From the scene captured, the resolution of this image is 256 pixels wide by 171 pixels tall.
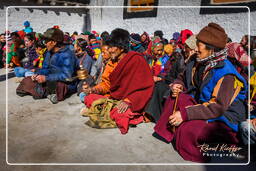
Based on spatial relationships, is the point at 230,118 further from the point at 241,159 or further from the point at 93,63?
the point at 93,63

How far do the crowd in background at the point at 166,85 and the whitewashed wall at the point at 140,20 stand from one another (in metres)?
2.02

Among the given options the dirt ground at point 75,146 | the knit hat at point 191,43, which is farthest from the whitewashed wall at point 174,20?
the dirt ground at point 75,146

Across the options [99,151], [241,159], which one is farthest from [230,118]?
[99,151]

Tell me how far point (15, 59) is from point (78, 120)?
6.66m

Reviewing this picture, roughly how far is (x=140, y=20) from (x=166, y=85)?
707 cm

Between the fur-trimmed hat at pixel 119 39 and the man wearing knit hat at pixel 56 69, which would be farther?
the man wearing knit hat at pixel 56 69

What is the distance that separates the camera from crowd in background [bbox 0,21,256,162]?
2.26 meters

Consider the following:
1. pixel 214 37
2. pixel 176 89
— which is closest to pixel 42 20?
pixel 176 89

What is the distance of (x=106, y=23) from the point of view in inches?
492

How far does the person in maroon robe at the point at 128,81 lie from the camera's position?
3.14 meters

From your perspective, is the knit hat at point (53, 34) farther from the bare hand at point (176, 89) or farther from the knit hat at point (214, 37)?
the knit hat at point (214, 37)

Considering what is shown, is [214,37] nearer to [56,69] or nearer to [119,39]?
[119,39]

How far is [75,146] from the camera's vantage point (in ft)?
8.97

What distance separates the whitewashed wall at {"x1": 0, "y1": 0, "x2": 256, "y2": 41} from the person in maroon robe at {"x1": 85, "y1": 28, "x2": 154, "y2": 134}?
4.65 meters
